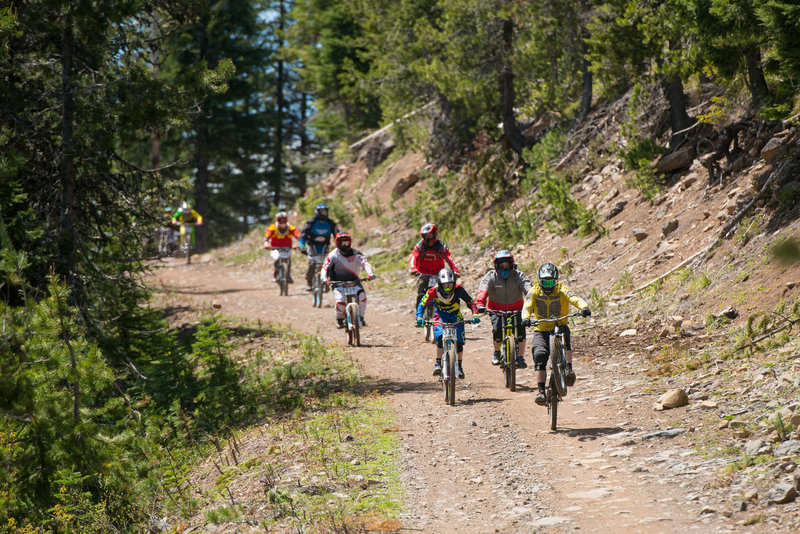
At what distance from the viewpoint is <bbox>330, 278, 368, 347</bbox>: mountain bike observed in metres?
15.3

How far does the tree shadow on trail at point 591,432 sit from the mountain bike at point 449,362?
6.53ft

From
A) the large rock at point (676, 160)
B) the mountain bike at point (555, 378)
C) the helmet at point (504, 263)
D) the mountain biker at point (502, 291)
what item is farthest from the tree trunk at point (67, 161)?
the large rock at point (676, 160)

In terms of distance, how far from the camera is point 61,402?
9.59 meters

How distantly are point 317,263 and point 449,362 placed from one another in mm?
10123

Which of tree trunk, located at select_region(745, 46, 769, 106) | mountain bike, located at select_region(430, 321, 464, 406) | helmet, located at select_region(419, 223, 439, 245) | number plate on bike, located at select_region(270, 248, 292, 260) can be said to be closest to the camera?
mountain bike, located at select_region(430, 321, 464, 406)

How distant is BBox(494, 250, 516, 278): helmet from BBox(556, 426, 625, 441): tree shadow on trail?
3.06 m

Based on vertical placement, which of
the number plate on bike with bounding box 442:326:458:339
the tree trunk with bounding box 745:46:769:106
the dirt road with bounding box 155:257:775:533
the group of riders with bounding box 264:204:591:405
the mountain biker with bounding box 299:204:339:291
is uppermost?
the tree trunk with bounding box 745:46:769:106

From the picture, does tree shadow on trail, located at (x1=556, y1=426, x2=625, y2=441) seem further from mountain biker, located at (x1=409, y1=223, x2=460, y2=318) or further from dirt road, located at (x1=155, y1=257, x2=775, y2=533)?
mountain biker, located at (x1=409, y1=223, x2=460, y2=318)

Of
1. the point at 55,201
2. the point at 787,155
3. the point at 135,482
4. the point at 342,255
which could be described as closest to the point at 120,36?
the point at 55,201

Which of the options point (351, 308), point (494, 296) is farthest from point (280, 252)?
point (494, 296)

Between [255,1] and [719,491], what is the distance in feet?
135

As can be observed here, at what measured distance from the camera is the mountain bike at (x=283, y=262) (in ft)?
73.3

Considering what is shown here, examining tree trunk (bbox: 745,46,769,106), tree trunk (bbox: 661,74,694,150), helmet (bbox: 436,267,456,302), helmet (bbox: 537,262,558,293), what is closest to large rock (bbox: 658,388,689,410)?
helmet (bbox: 537,262,558,293)

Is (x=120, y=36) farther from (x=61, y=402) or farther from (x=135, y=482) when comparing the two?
(x=135, y=482)
